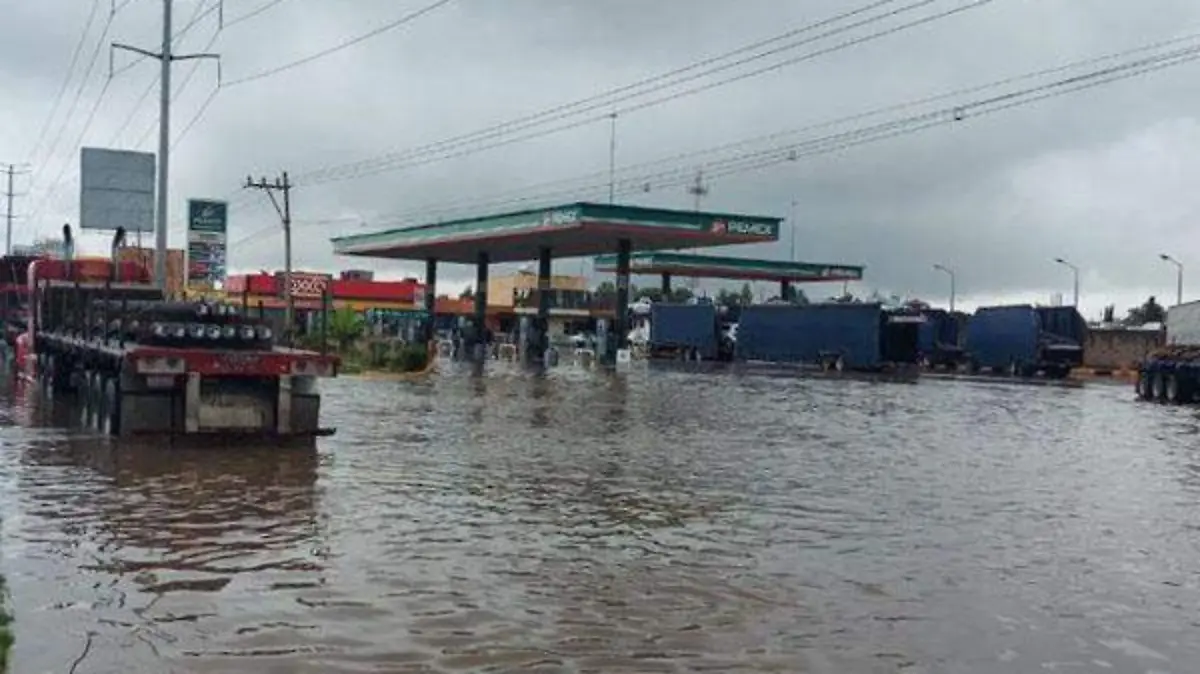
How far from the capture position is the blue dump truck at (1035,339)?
5394 cm

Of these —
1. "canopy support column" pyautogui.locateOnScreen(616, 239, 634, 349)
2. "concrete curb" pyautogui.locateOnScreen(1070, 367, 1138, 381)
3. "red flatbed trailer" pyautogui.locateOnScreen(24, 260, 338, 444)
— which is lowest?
"concrete curb" pyautogui.locateOnScreen(1070, 367, 1138, 381)

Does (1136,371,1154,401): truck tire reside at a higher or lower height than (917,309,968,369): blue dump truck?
lower

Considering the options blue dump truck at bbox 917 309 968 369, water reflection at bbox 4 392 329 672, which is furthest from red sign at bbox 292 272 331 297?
water reflection at bbox 4 392 329 672

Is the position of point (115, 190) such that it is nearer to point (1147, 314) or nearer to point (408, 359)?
point (408, 359)

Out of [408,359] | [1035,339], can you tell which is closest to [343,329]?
[408,359]

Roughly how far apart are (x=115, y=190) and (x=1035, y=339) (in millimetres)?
37794

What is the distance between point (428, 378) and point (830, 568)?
31371 millimetres

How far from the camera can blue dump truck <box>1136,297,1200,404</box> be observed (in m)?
36.1

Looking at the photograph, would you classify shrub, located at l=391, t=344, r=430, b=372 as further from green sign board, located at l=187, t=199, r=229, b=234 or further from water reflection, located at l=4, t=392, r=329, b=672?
water reflection, located at l=4, t=392, r=329, b=672

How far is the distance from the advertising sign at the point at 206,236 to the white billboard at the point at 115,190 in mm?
3398

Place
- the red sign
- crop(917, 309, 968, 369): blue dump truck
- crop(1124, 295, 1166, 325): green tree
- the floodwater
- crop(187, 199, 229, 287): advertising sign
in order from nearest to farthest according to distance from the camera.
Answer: the floodwater, crop(187, 199, 229, 287): advertising sign, crop(917, 309, 968, 369): blue dump truck, the red sign, crop(1124, 295, 1166, 325): green tree

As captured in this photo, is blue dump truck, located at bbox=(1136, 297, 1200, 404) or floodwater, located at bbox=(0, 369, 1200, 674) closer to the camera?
floodwater, located at bbox=(0, 369, 1200, 674)

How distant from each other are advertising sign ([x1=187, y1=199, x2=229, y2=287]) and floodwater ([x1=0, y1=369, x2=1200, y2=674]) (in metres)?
27.7

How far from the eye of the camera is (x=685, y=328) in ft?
236
